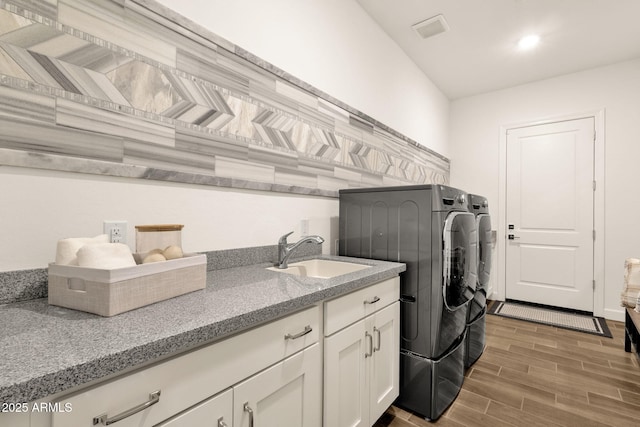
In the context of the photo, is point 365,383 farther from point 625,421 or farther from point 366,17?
point 366,17

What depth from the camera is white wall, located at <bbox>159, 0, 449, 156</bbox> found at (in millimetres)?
1545

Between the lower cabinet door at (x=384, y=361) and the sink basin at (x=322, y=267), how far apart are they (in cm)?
32

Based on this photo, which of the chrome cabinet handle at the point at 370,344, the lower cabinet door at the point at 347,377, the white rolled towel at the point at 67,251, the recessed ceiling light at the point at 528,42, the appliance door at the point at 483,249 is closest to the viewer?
the white rolled towel at the point at 67,251

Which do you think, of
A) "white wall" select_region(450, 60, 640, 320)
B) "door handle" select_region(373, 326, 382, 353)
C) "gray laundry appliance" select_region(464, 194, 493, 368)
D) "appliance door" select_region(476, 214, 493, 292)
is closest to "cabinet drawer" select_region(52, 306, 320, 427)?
"door handle" select_region(373, 326, 382, 353)

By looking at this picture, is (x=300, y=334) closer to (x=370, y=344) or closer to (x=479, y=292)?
(x=370, y=344)

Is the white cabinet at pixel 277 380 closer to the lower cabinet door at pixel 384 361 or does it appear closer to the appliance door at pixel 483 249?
the lower cabinet door at pixel 384 361

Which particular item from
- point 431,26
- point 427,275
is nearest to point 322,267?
point 427,275

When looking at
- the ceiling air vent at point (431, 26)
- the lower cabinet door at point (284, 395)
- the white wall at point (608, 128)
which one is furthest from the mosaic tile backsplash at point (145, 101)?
the white wall at point (608, 128)

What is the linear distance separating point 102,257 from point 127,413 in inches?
16.7

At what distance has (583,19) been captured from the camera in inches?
104

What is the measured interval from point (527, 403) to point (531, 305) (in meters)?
2.37

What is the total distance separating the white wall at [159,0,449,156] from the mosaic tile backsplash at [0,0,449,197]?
109mm

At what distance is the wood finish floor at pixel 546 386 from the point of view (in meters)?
1.69

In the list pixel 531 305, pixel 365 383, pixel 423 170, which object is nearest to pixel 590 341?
pixel 531 305
